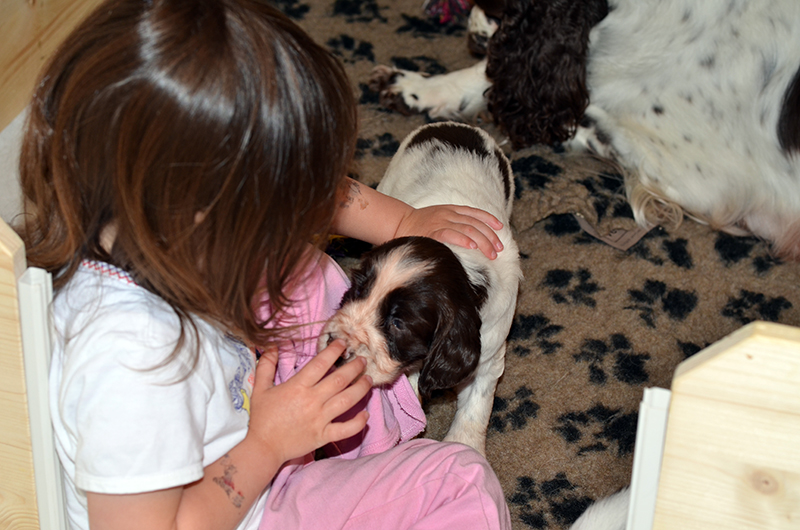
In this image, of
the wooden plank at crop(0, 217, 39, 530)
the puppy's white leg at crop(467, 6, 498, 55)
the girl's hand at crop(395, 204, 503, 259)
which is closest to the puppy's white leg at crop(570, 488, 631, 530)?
the girl's hand at crop(395, 204, 503, 259)

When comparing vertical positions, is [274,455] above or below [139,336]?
below

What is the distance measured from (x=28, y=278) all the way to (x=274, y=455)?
48cm

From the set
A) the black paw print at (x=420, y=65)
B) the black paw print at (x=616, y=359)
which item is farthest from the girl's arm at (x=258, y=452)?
the black paw print at (x=420, y=65)

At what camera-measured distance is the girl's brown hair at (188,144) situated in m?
0.98

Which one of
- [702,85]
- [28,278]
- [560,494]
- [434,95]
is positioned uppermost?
[28,278]

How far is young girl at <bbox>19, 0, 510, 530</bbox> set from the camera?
0.99 metres

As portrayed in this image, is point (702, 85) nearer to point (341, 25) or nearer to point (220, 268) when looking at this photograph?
point (341, 25)

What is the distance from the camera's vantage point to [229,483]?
123 cm

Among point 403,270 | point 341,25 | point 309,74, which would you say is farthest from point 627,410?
point 341,25

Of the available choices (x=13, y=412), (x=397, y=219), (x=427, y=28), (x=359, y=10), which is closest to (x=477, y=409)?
(x=397, y=219)

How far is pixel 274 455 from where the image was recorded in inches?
50.2

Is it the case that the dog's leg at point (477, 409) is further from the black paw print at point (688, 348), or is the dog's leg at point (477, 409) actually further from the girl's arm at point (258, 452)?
the black paw print at point (688, 348)

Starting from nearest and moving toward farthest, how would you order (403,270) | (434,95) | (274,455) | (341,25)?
(274,455), (403,270), (434,95), (341,25)

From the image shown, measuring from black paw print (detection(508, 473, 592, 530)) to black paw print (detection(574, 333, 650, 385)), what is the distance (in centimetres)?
31
